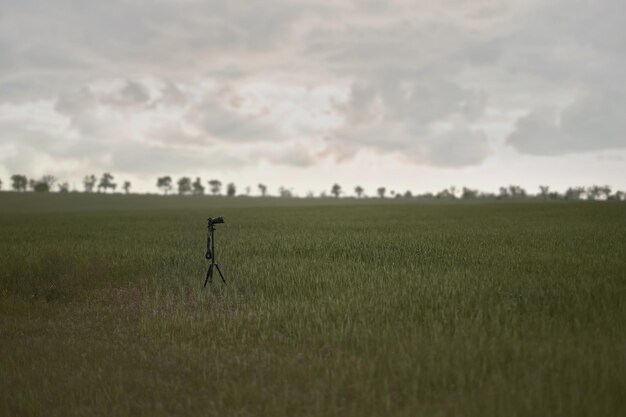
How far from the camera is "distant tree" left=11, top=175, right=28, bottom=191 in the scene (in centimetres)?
17912

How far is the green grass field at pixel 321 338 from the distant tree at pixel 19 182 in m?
202

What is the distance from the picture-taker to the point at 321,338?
6.96 m

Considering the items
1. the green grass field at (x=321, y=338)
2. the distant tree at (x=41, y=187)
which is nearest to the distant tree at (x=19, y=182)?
the distant tree at (x=41, y=187)

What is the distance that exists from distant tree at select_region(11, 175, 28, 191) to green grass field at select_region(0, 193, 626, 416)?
202 metres

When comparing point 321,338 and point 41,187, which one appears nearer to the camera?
point 321,338

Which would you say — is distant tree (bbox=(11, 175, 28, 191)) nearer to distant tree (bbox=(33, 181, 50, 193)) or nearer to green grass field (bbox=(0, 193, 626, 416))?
distant tree (bbox=(33, 181, 50, 193))

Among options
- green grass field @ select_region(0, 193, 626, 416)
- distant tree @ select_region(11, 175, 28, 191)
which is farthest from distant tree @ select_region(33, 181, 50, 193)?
green grass field @ select_region(0, 193, 626, 416)

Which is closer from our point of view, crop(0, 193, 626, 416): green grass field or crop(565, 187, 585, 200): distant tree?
crop(0, 193, 626, 416): green grass field

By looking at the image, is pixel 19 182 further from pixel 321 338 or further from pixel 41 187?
pixel 321 338

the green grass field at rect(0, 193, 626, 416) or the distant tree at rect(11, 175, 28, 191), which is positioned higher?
the distant tree at rect(11, 175, 28, 191)

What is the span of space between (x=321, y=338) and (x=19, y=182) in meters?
213

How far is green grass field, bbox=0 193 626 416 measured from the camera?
16.4ft

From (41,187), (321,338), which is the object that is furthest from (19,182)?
(321,338)

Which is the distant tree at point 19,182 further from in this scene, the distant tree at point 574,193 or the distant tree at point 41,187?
the distant tree at point 574,193
